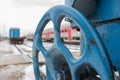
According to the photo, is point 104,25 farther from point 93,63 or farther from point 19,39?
point 19,39

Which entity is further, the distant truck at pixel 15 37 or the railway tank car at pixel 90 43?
the distant truck at pixel 15 37

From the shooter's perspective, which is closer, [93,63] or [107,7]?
[93,63]

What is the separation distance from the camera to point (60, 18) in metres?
1.54

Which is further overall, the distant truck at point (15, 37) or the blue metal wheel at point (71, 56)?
the distant truck at point (15, 37)

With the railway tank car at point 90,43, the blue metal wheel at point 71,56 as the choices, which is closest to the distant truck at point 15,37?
the blue metal wheel at point 71,56

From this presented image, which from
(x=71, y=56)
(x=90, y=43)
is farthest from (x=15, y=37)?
(x=90, y=43)

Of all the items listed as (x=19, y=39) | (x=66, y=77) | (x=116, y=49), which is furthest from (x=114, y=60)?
(x=19, y=39)

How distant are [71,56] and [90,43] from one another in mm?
277

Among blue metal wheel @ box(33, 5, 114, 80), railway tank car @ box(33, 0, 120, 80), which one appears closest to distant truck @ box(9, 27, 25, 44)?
blue metal wheel @ box(33, 5, 114, 80)

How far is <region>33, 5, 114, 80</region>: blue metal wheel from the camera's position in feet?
3.89

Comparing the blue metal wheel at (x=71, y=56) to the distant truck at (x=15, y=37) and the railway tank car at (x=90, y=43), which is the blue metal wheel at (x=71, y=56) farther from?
the distant truck at (x=15, y=37)

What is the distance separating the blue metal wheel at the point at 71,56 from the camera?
3.89ft

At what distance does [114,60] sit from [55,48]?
44 centimetres

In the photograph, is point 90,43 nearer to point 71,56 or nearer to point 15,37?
point 71,56
